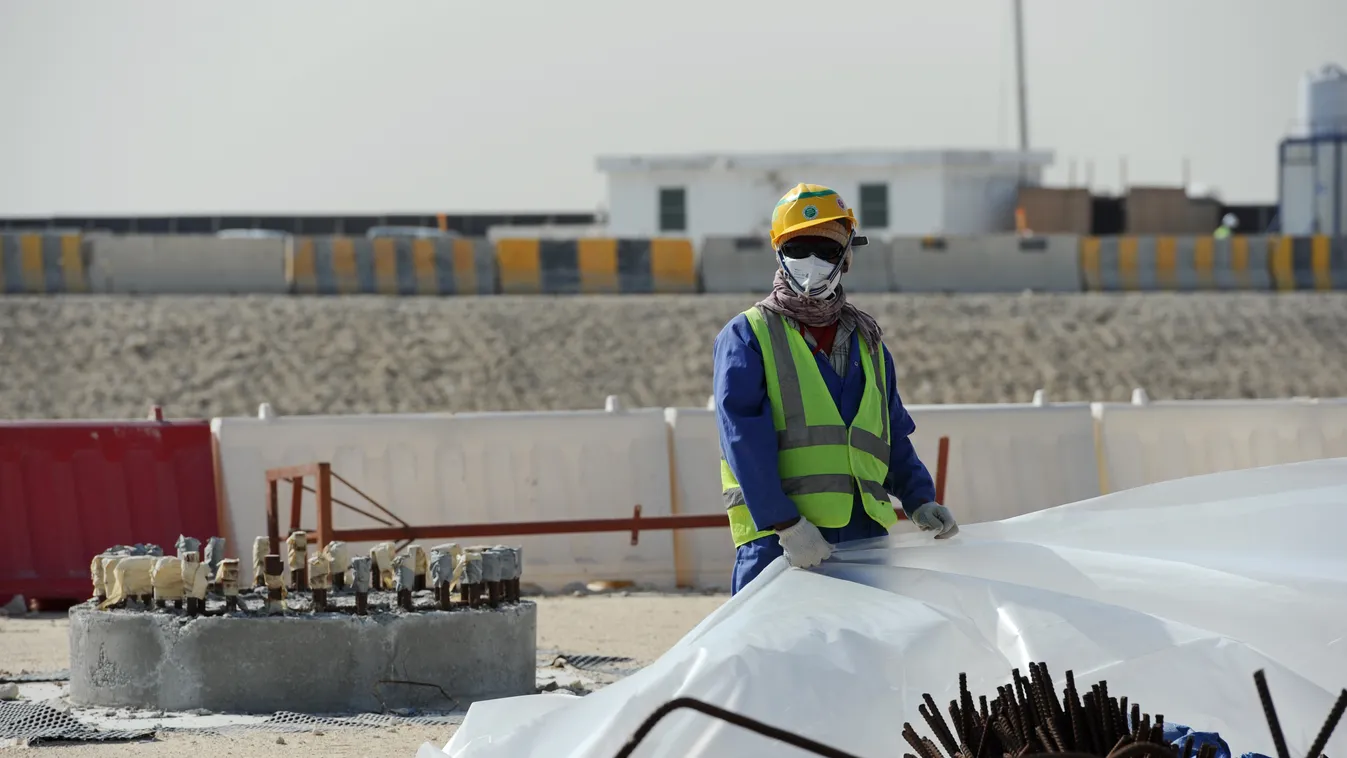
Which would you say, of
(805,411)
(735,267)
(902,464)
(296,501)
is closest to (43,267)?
(735,267)

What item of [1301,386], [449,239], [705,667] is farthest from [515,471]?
[449,239]

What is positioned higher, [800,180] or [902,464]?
[800,180]

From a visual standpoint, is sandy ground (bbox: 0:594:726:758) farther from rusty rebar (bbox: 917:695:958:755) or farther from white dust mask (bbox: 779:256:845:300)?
rusty rebar (bbox: 917:695:958:755)

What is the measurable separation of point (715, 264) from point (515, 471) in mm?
16653

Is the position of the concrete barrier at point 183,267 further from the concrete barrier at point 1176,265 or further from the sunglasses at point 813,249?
the sunglasses at point 813,249

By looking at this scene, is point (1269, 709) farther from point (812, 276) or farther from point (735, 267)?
point (735, 267)

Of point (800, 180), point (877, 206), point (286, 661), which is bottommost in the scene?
point (286, 661)

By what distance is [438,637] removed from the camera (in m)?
7.88

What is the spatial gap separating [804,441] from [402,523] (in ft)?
16.2

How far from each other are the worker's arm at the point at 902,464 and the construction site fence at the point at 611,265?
2167 centimetres

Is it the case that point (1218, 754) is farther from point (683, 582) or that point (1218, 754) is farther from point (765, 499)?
point (683, 582)

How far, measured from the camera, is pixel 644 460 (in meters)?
12.6

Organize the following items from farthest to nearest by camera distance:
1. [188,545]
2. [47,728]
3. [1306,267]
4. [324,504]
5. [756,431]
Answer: [1306,267]
[324,504]
[188,545]
[47,728]
[756,431]

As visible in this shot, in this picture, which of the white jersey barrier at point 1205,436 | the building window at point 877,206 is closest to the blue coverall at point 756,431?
the white jersey barrier at point 1205,436
